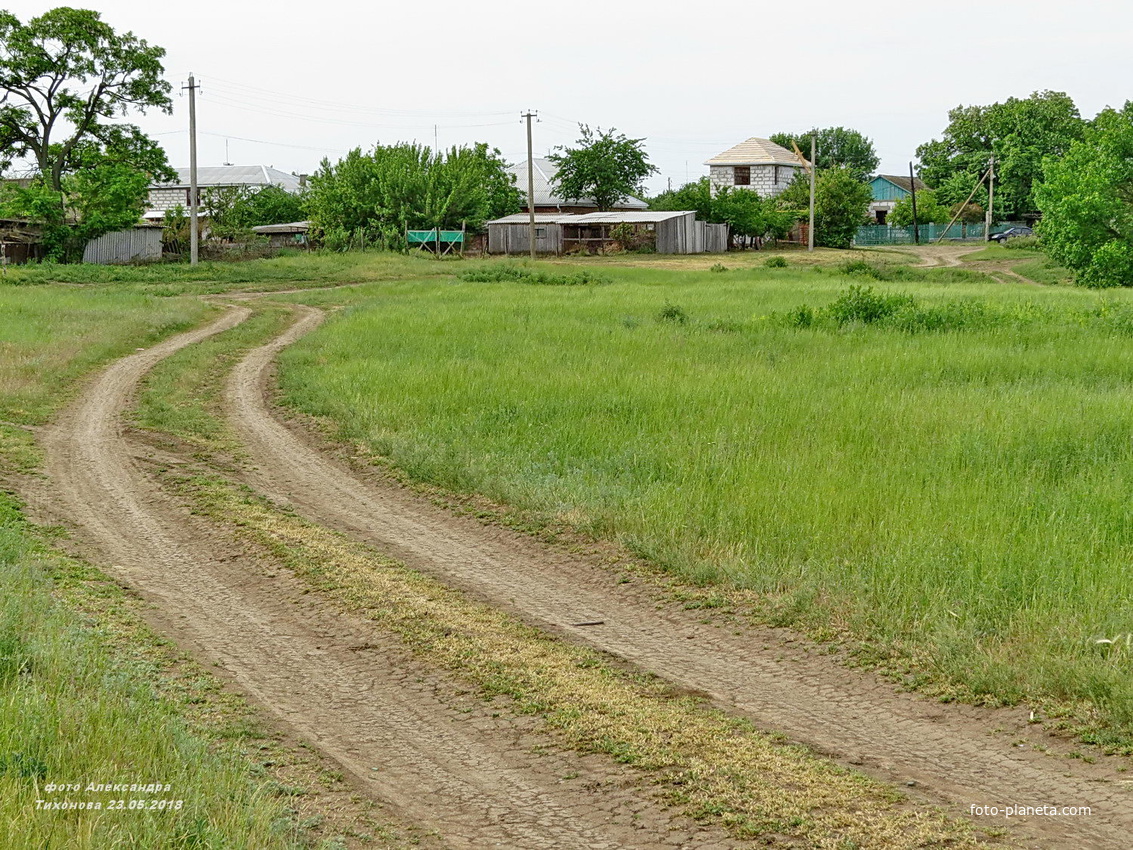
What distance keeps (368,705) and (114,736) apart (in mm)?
1429

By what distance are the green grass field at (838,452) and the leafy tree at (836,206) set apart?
50.3 meters

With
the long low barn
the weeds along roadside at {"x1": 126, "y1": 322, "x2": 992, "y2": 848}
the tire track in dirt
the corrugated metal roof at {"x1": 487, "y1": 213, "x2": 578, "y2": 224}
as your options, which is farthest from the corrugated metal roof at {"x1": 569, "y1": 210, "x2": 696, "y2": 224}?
the weeds along roadside at {"x1": 126, "y1": 322, "x2": 992, "y2": 848}

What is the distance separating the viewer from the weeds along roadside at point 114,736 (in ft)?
13.9

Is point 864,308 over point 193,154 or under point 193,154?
under

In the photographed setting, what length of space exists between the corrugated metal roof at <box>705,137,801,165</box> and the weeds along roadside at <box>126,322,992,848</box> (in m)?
80.1

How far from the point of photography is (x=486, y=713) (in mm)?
5895

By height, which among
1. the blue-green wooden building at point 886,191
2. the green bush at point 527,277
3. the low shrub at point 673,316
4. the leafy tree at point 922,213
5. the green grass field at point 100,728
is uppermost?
the blue-green wooden building at point 886,191

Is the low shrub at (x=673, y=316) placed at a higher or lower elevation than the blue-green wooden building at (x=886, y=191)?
lower

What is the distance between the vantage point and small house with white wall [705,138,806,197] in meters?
85.4

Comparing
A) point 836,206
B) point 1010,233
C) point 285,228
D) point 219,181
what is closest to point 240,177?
point 219,181

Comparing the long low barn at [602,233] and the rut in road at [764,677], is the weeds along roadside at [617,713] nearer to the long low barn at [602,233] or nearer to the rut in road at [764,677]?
the rut in road at [764,677]

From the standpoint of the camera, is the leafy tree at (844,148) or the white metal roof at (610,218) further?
the leafy tree at (844,148)

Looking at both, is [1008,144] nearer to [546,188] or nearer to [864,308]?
[546,188]

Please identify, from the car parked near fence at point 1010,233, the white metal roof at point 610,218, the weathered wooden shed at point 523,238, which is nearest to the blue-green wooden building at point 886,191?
the car parked near fence at point 1010,233
